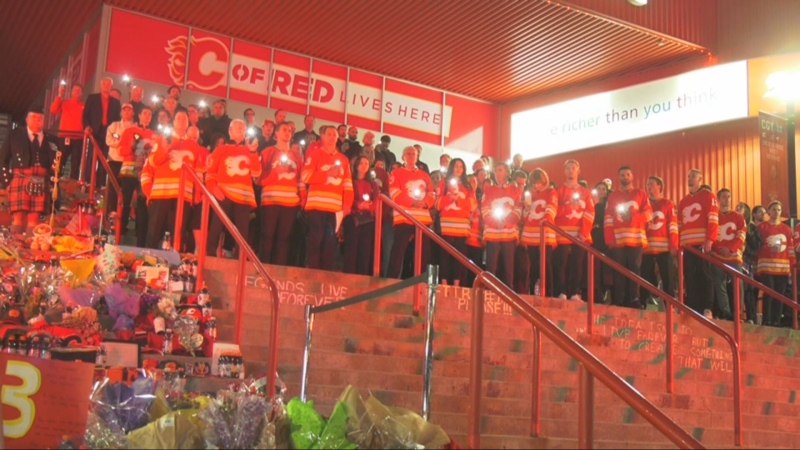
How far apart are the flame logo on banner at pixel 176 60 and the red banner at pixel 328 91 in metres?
2.64

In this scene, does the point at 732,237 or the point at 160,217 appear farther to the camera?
the point at 732,237

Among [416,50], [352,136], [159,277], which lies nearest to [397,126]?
[416,50]

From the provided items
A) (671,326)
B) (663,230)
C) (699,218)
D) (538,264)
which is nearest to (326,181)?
(538,264)

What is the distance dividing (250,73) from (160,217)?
Result: 310 inches

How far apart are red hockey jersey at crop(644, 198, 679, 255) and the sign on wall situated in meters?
7.79

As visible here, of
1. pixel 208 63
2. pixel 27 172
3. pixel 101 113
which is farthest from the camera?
pixel 208 63

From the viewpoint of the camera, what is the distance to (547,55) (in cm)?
1802

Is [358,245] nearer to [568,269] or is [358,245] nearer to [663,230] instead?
[568,269]

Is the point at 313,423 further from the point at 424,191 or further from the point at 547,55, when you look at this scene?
the point at 547,55

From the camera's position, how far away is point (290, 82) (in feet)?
60.5

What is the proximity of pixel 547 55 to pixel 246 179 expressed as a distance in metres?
8.99

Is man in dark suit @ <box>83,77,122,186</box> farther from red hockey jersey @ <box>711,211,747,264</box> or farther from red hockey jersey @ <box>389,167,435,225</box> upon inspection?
red hockey jersey @ <box>711,211,747,264</box>

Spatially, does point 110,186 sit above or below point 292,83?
below

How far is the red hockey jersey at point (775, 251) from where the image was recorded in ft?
45.3
